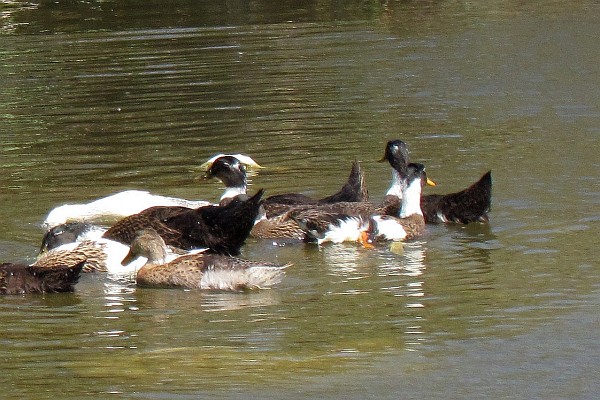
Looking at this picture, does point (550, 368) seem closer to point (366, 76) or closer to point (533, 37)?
point (366, 76)

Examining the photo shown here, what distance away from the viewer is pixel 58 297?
356 inches

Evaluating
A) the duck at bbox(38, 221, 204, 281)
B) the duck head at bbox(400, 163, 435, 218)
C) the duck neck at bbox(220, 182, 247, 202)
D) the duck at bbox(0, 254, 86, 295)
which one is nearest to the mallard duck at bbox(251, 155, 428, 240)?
the duck head at bbox(400, 163, 435, 218)

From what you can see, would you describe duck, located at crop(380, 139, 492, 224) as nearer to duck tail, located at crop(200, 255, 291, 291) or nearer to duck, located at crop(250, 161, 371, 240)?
duck, located at crop(250, 161, 371, 240)

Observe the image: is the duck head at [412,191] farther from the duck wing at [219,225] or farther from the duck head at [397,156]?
the duck wing at [219,225]

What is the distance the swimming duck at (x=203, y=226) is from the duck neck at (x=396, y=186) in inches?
65.5

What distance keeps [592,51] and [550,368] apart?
530 inches

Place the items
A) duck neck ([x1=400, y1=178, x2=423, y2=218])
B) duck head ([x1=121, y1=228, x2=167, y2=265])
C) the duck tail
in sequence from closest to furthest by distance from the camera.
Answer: the duck tail
duck head ([x1=121, y1=228, x2=167, y2=265])
duck neck ([x1=400, y1=178, x2=423, y2=218])

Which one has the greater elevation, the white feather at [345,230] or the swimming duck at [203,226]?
the swimming duck at [203,226]

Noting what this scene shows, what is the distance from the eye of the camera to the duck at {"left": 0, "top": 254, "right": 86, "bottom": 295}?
9.03 metres

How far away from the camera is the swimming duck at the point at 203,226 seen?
32.1 ft

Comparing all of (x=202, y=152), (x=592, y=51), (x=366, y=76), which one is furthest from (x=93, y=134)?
(x=592, y=51)

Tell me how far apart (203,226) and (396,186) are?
199cm

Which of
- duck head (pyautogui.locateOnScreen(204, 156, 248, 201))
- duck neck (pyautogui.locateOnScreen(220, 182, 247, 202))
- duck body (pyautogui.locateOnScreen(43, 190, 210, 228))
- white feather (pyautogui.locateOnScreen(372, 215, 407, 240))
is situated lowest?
white feather (pyautogui.locateOnScreen(372, 215, 407, 240))

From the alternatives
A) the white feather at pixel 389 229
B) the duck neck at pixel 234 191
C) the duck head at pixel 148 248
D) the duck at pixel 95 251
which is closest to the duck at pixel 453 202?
the white feather at pixel 389 229
